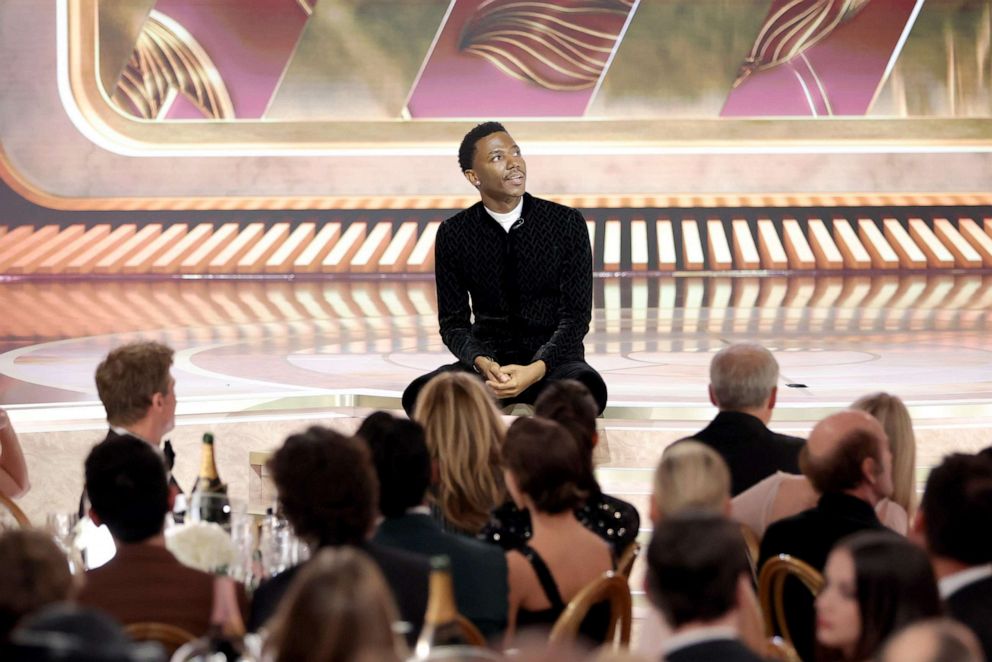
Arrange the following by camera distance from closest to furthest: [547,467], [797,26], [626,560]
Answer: [547,467] → [626,560] → [797,26]

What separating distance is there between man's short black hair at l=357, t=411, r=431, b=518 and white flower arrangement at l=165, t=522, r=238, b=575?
0.24 metres

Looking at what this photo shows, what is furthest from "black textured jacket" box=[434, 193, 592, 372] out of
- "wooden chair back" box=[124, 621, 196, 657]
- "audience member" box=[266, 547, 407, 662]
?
"audience member" box=[266, 547, 407, 662]

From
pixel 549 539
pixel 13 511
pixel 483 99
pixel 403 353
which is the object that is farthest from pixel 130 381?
pixel 483 99

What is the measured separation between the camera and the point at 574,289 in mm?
3658

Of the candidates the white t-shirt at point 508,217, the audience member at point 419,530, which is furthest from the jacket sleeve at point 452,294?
the audience member at point 419,530

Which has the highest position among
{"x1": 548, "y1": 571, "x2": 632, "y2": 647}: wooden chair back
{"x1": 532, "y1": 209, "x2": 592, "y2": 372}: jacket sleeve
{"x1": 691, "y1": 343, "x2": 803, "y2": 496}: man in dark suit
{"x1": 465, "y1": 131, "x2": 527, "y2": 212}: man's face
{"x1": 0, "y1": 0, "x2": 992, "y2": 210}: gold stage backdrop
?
{"x1": 0, "y1": 0, "x2": 992, "y2": 210}: gold stage backdrop

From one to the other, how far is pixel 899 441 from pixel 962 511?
0.79 m

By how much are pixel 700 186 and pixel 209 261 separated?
362cm

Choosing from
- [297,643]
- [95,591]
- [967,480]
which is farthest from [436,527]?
[297,643]

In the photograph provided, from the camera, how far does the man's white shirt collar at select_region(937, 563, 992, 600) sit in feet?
5.76

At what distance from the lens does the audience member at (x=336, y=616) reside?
3.82 feet

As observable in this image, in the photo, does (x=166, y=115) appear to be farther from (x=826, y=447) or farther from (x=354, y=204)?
(x=826, y=447)

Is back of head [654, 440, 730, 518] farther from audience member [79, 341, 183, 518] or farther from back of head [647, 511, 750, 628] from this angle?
audience member [79, 341, 183, 518]

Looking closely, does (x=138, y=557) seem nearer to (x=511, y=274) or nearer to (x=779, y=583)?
(x=779, y=583)
